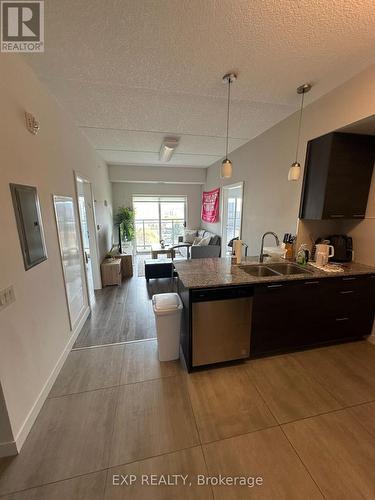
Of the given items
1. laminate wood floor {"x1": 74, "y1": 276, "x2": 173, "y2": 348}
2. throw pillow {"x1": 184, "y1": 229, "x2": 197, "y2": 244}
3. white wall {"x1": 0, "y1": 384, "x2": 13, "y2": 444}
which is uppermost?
throw pillow {"x1": 184, "y1": 229, "x2": 197, "y2": 244}

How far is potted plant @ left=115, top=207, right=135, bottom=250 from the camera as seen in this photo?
20.5ft

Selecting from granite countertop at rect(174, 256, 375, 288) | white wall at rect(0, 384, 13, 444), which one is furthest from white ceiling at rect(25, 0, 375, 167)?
white wall at rect(0, 384, 13, 444)

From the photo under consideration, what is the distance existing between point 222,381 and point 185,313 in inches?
27.7

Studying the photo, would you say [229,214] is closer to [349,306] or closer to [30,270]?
[349,306]

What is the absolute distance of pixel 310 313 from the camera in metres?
2.09

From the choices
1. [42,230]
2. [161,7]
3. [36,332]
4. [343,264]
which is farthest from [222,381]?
[161,7]

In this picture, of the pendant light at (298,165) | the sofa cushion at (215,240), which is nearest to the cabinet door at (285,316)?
the pendant light at (298,165)

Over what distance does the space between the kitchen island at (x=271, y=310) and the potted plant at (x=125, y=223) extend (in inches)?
174

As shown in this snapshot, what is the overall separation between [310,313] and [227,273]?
95 centimetres

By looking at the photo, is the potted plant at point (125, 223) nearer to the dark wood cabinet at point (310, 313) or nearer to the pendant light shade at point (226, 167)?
the pendant light shade at point (226, 167)

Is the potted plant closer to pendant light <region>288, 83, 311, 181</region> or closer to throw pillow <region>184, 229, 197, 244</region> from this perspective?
throw pillow <region>184, 229, 197, 244</region>

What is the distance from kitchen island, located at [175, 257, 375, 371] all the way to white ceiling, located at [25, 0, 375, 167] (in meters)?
1.85

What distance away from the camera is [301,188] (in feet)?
8.13
